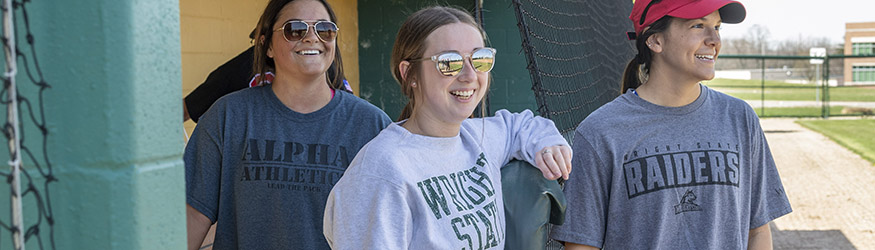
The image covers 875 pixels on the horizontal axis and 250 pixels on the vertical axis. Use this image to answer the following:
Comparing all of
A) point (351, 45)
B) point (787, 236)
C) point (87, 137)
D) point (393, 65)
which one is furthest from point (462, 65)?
point (787, 236)

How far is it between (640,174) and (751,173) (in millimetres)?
331

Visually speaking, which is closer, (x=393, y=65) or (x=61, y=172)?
(x=61, y=172)

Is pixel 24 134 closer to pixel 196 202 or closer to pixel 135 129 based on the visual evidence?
pixel 135 129

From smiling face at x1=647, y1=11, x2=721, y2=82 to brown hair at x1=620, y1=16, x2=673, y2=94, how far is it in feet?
0.08

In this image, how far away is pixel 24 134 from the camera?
4.02 feet

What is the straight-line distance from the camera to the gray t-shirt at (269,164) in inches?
85.8

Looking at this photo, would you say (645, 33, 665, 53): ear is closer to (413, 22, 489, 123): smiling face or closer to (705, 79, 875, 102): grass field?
(413, 22, 489, 123): smiling face

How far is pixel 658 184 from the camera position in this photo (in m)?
2.15

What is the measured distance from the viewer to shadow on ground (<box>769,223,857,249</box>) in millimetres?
6922

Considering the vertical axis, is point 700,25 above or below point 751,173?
above

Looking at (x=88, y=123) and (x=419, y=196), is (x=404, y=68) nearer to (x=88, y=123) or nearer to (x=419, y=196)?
(x=419, y=196)

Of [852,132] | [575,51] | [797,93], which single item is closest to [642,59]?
[575,51]

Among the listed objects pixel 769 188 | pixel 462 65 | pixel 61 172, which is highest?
pixel 462 65

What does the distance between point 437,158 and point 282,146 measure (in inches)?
24.0
